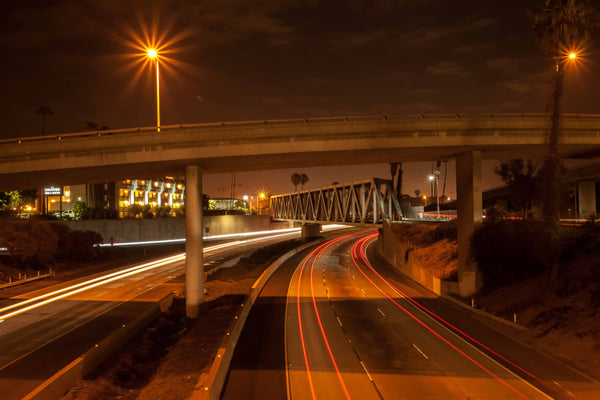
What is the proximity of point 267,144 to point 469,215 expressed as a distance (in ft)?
48.5

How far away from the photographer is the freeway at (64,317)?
1598cm

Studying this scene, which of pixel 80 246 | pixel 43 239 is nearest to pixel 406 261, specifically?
pixel 43 239

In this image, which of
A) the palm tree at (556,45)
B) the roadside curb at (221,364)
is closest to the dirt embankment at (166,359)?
the roadside curb at (221,364)

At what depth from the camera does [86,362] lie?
53.0 feet

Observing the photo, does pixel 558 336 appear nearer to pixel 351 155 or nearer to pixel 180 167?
pixel 351 155

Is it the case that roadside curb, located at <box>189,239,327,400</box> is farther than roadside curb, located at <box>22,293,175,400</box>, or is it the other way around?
roadside curb, located at <box>22,293,175,400</box>

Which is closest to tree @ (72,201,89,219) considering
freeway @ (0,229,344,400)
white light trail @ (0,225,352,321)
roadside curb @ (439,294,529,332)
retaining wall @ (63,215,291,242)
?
retaining wall @ (63,215,291,242)

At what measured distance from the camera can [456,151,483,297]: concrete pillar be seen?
2772cm

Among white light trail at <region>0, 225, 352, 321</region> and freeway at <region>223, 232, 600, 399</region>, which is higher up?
white light trail at <region>0, 225, 352, 321</region>

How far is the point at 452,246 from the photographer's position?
125 feet

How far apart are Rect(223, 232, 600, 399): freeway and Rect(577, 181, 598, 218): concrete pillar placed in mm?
35763

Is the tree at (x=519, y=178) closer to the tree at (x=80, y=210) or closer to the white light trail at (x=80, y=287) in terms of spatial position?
the white light trail at (x=80, y=287)

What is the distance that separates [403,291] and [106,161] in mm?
24269

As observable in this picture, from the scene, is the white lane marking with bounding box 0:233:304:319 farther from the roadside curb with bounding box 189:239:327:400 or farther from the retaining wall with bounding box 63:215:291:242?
the retaining wall with bounding box 63:215:291:242
